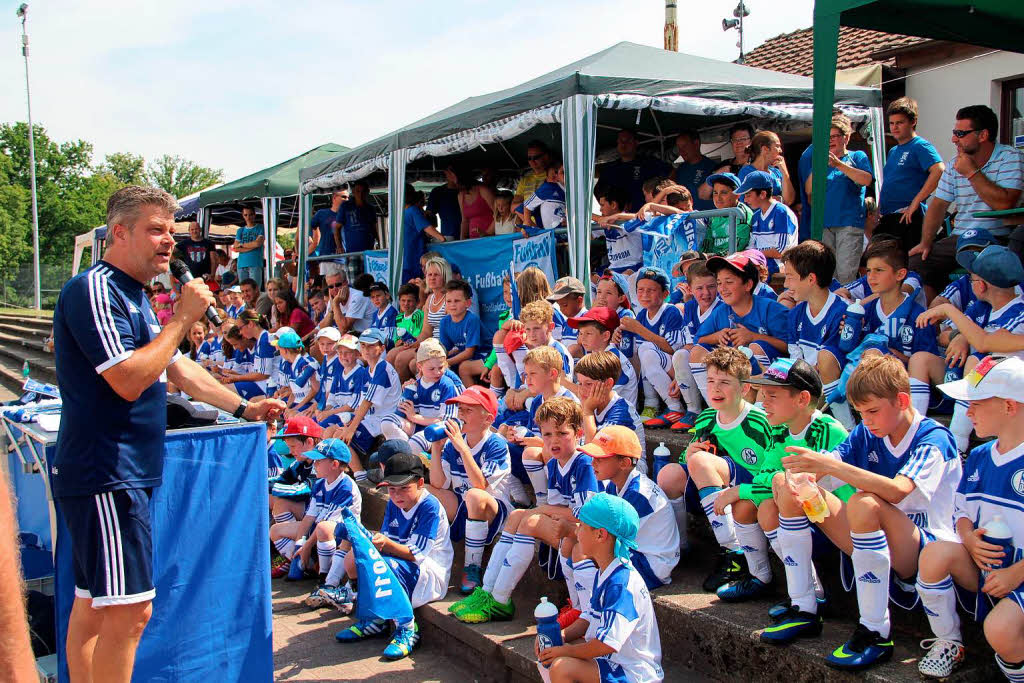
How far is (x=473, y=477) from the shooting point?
5.22m

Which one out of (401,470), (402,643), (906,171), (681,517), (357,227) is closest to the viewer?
(681,517)

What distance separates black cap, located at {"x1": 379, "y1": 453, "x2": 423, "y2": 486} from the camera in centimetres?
507

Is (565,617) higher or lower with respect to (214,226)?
lower

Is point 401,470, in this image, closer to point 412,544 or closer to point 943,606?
point 412,544

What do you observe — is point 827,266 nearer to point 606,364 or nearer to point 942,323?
point 942,323

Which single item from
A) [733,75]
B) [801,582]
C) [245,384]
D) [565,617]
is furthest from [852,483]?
[245,384]

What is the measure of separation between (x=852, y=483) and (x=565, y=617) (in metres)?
1.55

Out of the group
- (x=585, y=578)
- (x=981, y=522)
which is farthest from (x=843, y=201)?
(x=585, y=578)

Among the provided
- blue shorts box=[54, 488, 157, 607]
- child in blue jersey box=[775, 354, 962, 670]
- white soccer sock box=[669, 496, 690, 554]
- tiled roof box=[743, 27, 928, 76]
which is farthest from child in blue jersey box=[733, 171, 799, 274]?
tiled roof box=[743, 27, 928, 76]

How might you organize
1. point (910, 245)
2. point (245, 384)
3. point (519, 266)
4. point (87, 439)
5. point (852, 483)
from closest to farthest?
point (87, 439)
point (852, 483)
point (910, 245)
point (519, 266)
point (245, 384)

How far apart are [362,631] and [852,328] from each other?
11.4 feet

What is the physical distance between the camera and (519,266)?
798 centimetres

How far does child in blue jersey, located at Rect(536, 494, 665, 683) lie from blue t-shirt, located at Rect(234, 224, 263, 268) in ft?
43.8

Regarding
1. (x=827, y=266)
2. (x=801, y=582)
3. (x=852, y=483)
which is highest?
(x=827, y=266)
